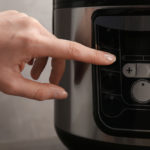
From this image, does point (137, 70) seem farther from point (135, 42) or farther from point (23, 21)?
point (23, 21)

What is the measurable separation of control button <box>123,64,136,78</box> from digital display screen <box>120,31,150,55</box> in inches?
0.8

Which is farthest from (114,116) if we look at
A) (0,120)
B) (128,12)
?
(0,120)

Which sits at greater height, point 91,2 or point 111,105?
point 91,2

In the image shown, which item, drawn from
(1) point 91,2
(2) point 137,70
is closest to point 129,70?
(2) point 137,70

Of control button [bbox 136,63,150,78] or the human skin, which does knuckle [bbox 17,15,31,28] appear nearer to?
the human skin

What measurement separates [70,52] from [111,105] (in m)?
0.12

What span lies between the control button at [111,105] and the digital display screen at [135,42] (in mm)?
78

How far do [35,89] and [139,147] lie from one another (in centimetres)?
19

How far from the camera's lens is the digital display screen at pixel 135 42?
549 mm

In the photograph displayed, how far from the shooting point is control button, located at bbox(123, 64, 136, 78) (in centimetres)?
55

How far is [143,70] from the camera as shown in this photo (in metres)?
0.55

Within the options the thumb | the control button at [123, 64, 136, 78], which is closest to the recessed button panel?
the control button at [123, 64, 136, 78]

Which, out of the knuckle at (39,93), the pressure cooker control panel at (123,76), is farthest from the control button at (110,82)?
the knuckle at (39,93)

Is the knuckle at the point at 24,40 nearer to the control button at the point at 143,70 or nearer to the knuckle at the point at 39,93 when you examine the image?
the knuckle at the point at 39,93
